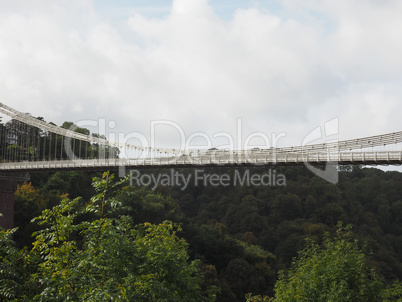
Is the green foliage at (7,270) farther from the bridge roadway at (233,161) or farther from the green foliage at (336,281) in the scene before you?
the bridge roadway at (233,161)

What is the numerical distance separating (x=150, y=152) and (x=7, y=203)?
10.3 m

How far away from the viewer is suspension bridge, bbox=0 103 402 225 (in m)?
21.0

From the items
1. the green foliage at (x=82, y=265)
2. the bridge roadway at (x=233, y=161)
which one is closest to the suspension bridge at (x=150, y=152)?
the bridge roadway at (x=233, y=161)

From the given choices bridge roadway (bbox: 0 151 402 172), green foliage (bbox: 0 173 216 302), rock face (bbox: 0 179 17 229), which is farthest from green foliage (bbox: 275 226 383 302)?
rock face (bbox: 0 179 17 229)

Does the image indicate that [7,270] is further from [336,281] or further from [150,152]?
[150,152]

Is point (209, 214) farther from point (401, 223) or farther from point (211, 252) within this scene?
point (401, 223)

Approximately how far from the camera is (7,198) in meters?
32.2

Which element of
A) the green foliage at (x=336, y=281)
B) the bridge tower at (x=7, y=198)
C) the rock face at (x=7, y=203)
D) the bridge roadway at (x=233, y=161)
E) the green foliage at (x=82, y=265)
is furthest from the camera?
the bridge tower at (x=7, y=198)

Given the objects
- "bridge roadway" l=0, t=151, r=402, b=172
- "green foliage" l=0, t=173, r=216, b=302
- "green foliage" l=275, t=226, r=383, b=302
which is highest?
"bridge roadway" l=0, t=151, r=402, b=172

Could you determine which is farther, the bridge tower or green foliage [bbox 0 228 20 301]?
the bridge tower

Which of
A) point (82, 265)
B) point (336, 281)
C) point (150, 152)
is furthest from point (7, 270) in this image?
point (150, 152)

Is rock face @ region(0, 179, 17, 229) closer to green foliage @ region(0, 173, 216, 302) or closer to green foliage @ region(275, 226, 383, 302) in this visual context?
green foliage @ region(275, 226, 383, 302)

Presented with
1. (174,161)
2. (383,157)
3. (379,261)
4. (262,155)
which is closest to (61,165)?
(174,161)

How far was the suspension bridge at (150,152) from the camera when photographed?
2100cm
